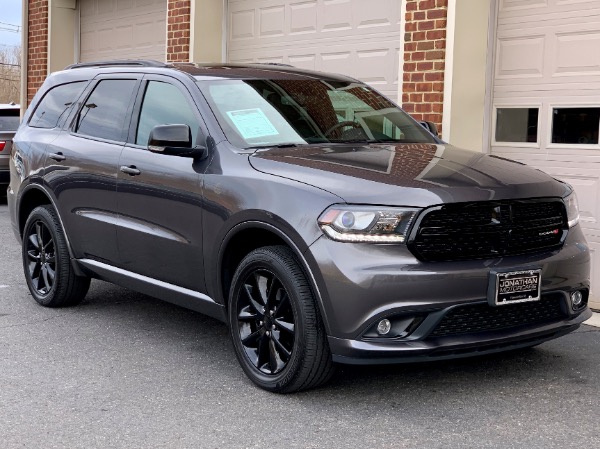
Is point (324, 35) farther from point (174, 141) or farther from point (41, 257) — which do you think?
point (174, 141)

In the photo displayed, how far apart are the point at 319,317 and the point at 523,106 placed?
425 cm

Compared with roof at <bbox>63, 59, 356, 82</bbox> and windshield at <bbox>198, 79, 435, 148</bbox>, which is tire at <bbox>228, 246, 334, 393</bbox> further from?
roof at <bbox>63, 59, 356, 82</bbox>

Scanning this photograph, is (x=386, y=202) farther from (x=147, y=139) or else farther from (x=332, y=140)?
(x=147, y=139)

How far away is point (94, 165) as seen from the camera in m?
6.49

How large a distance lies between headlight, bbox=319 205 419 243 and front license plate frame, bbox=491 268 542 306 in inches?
20.6

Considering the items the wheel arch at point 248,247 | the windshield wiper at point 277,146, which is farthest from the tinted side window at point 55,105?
the wheel arch at point 248,247

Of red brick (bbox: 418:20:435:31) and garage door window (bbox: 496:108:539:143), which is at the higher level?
red brick (bbox: 418:20:435:31)

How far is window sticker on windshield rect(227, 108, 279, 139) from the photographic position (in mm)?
5578

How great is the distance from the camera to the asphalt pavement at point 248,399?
14.6 ft

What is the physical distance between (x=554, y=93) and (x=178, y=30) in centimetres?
589

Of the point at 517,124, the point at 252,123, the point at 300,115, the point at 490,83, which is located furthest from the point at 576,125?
the point at 252,123

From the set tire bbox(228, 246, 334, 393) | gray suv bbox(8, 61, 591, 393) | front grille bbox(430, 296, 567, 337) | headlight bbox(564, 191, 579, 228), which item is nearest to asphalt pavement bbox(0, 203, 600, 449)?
tire bbox(228, 246, 334, 393)

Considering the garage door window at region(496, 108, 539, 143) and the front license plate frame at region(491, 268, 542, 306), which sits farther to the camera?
the garage door window at region(496, 108, 539, 143)

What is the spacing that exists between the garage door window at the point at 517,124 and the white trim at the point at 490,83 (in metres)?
0.07
